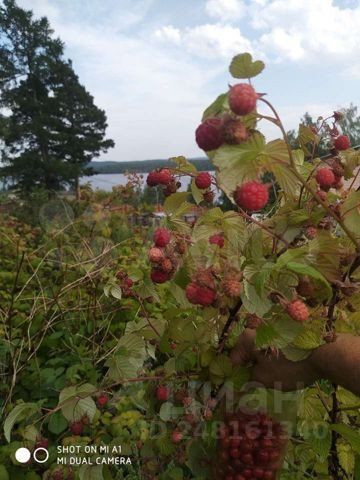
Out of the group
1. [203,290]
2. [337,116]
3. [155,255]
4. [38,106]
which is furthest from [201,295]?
[38,106]

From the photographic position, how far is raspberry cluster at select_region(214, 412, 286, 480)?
0.60 meters

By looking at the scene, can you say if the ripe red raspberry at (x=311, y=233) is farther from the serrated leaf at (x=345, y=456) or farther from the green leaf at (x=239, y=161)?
the serrated leaf at (x=345, y=456)

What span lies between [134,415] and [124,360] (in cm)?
65

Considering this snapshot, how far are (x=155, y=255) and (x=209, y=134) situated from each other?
0.24 metres

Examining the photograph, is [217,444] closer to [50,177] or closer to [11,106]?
[50,177]

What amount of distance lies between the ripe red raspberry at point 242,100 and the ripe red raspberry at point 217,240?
10.8 inches

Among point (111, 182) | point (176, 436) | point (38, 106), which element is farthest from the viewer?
point (38, 106)

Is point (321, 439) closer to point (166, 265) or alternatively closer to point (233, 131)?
point (166, 265)

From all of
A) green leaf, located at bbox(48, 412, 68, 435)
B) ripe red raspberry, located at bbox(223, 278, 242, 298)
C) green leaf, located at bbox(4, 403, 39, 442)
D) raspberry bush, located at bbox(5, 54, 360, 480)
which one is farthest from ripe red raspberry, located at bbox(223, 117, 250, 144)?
green leaf, located at bbox(48, 412, 68, 435)

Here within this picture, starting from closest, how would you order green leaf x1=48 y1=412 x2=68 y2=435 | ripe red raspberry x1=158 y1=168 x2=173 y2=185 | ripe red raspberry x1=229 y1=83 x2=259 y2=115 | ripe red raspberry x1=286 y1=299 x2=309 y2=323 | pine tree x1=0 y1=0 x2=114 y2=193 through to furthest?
ripe red raspberry x1=229 y1=83 x2=259 y2=115, ripe red raspberry x1=286 y1=299 x2=309 y2=323, ripe red raspberry x1=158 y1=168 x2=173 y2=185, green leaf x1=48 y1=412 x2=68 y2=435, pine tree x1=0 y1=0 x2=114 y2=193

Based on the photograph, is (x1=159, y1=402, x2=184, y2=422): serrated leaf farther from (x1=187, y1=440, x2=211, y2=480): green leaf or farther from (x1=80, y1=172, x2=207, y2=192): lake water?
(x1=80, y1=172, x2=207, y2=192): lake water

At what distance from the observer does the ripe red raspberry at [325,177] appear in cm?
63

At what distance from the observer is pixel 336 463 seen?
0.80m

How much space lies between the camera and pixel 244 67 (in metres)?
0.48
